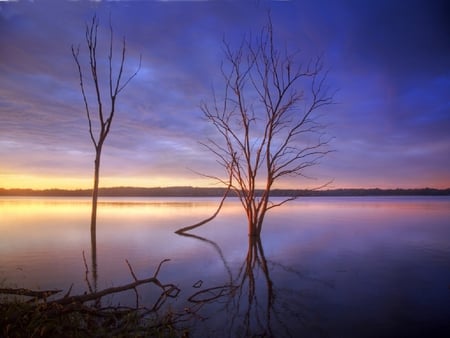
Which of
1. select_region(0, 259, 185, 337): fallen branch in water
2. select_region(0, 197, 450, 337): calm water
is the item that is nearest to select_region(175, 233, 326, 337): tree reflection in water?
select_region(0, 197, 450, 337): calm water

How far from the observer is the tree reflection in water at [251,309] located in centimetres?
374

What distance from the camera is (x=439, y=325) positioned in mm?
3855

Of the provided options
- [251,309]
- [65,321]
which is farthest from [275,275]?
[65,321]

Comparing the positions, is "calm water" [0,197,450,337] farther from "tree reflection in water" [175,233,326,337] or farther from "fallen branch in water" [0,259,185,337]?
"fallen branch in water" [0,259,185,337]

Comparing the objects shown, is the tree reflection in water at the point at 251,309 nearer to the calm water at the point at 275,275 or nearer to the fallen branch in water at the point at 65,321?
the calm water at the point at 275,275

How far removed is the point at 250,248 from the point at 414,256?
14.0 ft

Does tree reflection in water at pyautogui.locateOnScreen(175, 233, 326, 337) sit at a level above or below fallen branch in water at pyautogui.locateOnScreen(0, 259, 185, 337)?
below

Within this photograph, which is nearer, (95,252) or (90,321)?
(90,321)

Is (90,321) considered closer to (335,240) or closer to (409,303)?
(409,303)

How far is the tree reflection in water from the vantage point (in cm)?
374

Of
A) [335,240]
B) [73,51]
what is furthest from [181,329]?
[73,51]

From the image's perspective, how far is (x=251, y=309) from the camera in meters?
4.40

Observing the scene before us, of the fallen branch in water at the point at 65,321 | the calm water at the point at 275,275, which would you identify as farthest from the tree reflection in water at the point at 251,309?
the fallen branch in water at the point at 65,321

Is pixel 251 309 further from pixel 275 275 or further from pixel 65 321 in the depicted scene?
pixel 65 321
